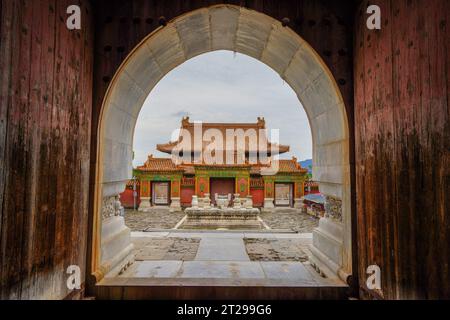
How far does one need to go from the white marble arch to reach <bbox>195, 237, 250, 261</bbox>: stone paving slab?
4.55ft

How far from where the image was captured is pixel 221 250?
16.7 ft

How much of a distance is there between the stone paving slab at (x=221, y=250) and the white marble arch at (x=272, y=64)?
4.55ft

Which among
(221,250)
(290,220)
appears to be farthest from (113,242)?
(290,220)

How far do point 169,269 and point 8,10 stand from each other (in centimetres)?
335

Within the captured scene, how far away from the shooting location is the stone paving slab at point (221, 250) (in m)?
4.61

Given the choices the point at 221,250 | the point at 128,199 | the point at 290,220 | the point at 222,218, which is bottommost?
the point at 290,220

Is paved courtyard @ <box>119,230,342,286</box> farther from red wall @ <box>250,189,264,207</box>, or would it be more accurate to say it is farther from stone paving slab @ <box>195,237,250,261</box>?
red wall @ <box>250,189,264,207</box>

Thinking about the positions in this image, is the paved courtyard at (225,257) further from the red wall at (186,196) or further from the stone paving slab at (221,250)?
the red wall at (186,196)

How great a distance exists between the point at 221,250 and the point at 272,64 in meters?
3.45

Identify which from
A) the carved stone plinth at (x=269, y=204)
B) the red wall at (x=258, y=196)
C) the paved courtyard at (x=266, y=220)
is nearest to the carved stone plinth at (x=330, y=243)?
the paved courtyard at (x=266, y=220)

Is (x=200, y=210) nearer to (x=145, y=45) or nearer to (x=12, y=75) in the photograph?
(x=145, y=45)

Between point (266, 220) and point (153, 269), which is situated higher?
point (153, 269)

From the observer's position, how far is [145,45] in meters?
3.42

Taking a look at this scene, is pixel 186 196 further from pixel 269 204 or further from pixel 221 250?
pixel 221 250
